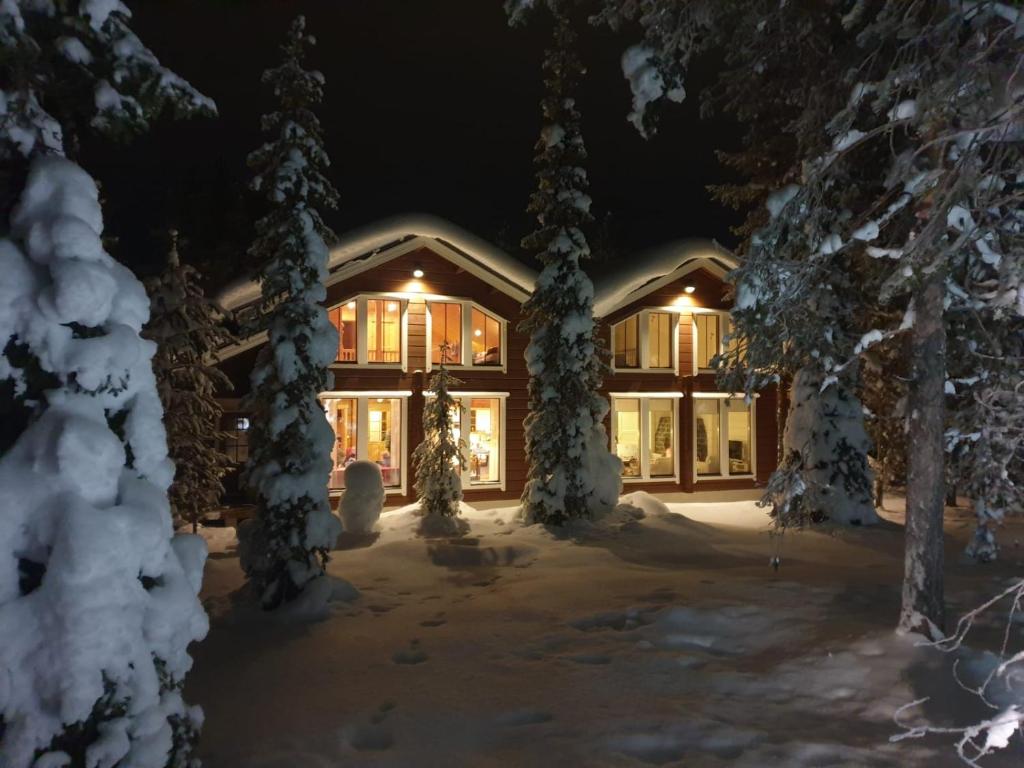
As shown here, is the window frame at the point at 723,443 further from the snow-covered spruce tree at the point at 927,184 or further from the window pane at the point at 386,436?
the snow-covered spruce tree at the point at 927,184

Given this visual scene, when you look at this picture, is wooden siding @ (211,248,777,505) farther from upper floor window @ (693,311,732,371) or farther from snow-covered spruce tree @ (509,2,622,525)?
snow-covered spruce tree @ (509,2,622,525)

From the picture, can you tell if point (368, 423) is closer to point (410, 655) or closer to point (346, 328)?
point (346, 328)

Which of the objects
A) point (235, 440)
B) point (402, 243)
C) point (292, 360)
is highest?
point (402, 243)

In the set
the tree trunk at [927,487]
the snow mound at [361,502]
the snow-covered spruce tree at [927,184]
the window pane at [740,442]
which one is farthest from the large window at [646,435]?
the tree trunk at [927,487]

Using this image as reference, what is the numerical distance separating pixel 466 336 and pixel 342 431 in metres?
4.29

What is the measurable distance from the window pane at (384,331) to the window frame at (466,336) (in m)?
0.82

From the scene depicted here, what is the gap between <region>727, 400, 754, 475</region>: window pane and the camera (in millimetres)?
25469

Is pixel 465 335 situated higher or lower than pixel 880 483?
higher

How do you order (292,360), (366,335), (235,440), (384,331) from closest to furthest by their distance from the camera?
(292,360) → (235,440) → (366,335) → (384,331)

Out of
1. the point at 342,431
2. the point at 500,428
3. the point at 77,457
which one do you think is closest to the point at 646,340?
the point at 500,428

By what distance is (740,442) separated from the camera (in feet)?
83.9

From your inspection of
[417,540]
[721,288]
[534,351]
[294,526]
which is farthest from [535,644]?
[721,288]

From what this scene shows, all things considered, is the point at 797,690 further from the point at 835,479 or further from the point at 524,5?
the point at 835,479

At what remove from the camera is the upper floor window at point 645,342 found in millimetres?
23969
